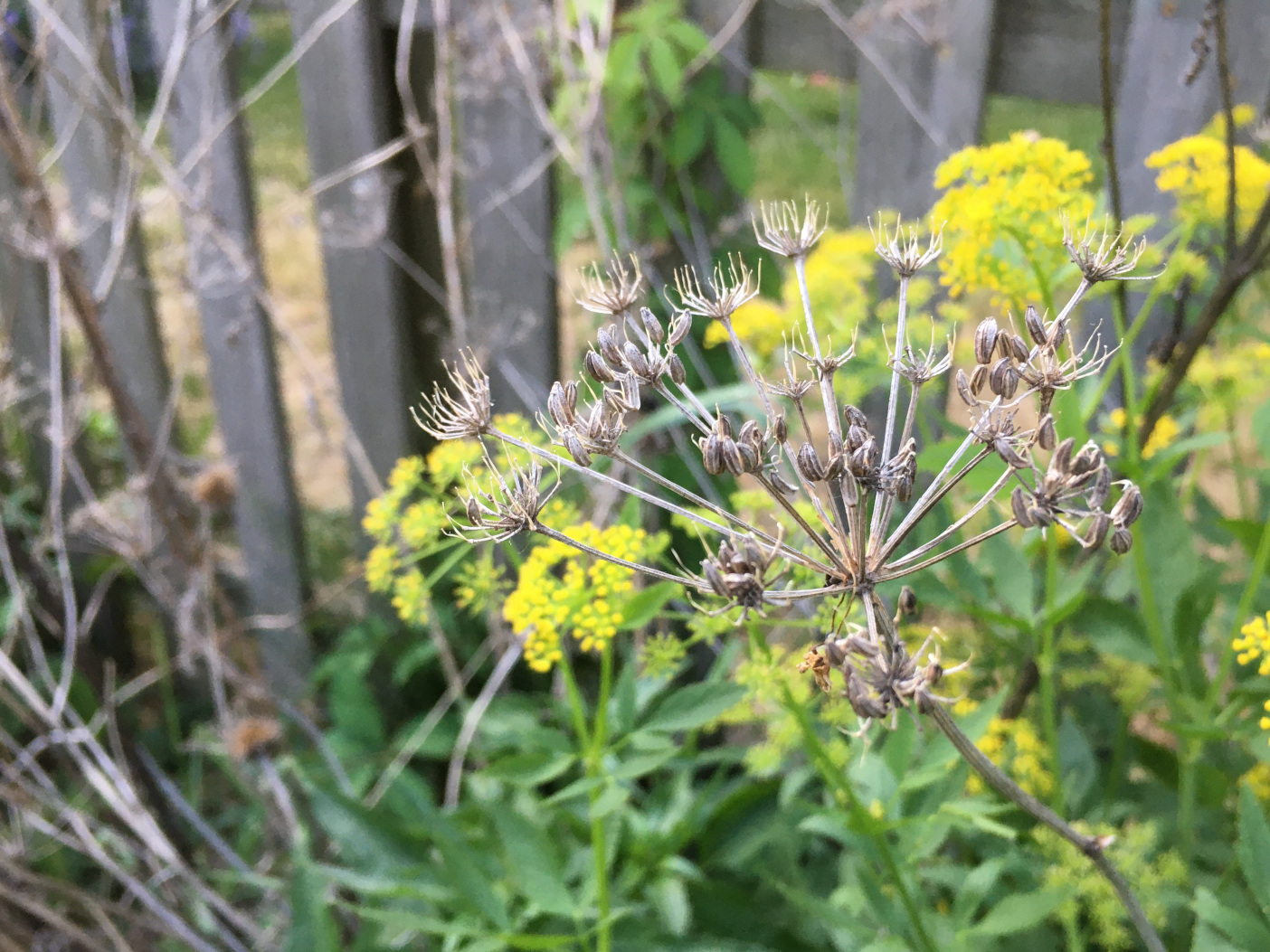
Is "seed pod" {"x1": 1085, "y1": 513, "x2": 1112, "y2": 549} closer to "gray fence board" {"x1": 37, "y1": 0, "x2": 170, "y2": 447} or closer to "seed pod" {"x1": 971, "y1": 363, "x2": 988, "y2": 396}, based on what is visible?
"seed pod" {"x1": 971, "y1": 363, "x2": 988, "y2": 396}

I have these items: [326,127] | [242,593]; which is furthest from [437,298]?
[242,593]

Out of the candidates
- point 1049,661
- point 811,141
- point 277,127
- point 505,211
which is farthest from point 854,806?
point 277,127

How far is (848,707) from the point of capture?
3.52 feet

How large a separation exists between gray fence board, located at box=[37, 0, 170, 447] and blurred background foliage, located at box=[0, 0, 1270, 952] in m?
0.48

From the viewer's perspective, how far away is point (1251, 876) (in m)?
0.79

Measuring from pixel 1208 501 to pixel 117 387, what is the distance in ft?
5.99

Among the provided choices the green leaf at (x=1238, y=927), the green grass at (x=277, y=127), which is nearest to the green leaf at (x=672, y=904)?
the green leaf at (x=1238, y=927)

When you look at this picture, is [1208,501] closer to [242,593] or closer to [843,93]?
[843,93]

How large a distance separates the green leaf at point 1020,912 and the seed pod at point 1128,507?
54 cm

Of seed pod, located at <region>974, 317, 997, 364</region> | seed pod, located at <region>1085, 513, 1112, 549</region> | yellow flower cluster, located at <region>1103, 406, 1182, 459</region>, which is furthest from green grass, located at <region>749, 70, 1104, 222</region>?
seed pod, located at <region>1085, 513, 1112, 549</region>

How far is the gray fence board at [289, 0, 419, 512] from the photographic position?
2000 millimetres

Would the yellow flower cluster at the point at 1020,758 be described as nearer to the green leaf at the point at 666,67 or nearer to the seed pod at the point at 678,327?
the seed pod at the point at 678,327

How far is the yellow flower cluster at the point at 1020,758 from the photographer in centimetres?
115

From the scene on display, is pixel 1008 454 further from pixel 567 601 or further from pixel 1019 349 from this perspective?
pixel 567 601
